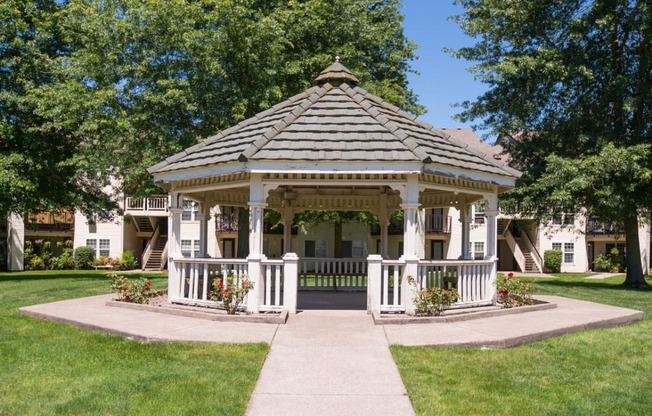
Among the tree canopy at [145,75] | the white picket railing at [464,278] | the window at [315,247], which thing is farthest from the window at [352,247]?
the white picket railing at [464,278]

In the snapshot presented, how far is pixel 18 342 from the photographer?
342 inches

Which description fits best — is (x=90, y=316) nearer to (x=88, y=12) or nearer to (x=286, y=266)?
(x=286, y=266)

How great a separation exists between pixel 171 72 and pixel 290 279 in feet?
43.1

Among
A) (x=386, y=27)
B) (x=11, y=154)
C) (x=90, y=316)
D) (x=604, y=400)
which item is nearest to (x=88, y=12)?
(x=11, y=154)

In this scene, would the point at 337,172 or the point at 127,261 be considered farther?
the point at 127,261

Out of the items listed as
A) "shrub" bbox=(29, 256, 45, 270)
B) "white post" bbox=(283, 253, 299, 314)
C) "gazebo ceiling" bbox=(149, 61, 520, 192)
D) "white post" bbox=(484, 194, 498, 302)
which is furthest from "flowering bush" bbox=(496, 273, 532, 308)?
"shrub" bbox=(29, 256, 45, 270)

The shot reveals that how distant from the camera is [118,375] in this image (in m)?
6.68

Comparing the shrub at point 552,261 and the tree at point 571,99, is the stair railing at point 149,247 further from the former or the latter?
the shrub at point 552,261

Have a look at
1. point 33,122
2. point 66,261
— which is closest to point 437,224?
point 66,261

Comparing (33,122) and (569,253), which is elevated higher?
(33,122)

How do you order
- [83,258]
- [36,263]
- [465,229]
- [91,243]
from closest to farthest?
[465,229] < [36,263] < [83,258] < [91,243]

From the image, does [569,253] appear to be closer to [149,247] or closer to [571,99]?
[571,99]

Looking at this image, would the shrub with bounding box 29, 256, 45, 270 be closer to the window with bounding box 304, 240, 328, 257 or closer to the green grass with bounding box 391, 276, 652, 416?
the window with bounding box 304, 240, 328, 257

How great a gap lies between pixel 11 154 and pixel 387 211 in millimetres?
15492
